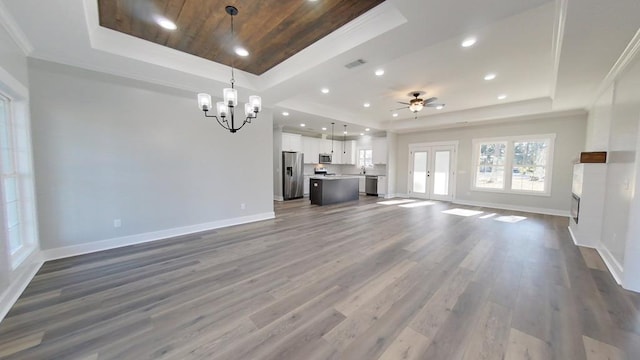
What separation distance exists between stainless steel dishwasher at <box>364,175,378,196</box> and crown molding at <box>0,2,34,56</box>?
9.19 metres

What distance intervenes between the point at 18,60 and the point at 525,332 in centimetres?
573

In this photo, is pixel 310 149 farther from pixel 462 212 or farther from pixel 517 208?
pixel 517 208

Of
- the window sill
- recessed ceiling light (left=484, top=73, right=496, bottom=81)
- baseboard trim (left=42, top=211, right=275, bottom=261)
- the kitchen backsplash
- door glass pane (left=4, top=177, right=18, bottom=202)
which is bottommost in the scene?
baseboard trim (left=42, top=211, right=275, bottom=261)

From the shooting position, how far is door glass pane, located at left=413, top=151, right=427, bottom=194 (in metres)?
8.76

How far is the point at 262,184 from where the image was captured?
542 centimetres

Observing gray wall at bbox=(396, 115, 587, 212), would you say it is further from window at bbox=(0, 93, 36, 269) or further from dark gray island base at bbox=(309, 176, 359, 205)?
window at bbox=(0, 93, 36, 269)

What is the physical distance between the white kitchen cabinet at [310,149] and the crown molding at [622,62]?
7.62 metres

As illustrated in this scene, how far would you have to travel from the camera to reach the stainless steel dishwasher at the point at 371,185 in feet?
32.0

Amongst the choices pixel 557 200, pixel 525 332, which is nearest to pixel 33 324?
pixel 525 332

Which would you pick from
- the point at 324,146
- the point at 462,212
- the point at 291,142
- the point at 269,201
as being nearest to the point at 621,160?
the point at 462,212

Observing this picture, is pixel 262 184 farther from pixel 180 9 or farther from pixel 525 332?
pixel 525 332

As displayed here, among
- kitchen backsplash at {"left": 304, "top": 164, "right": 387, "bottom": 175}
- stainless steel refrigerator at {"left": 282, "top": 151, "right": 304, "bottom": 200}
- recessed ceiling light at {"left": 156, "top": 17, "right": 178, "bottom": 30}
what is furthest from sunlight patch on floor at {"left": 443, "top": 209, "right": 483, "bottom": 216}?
recessed ceiling light at {"left": 156, "top": 17, "right": 178, "bottom": 30}

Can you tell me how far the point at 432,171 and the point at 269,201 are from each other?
6178 mm

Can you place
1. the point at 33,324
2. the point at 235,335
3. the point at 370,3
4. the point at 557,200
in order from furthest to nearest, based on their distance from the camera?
the point at 557,200 < the point at 370,3 < the point at 33,324 < the point at 235,335
